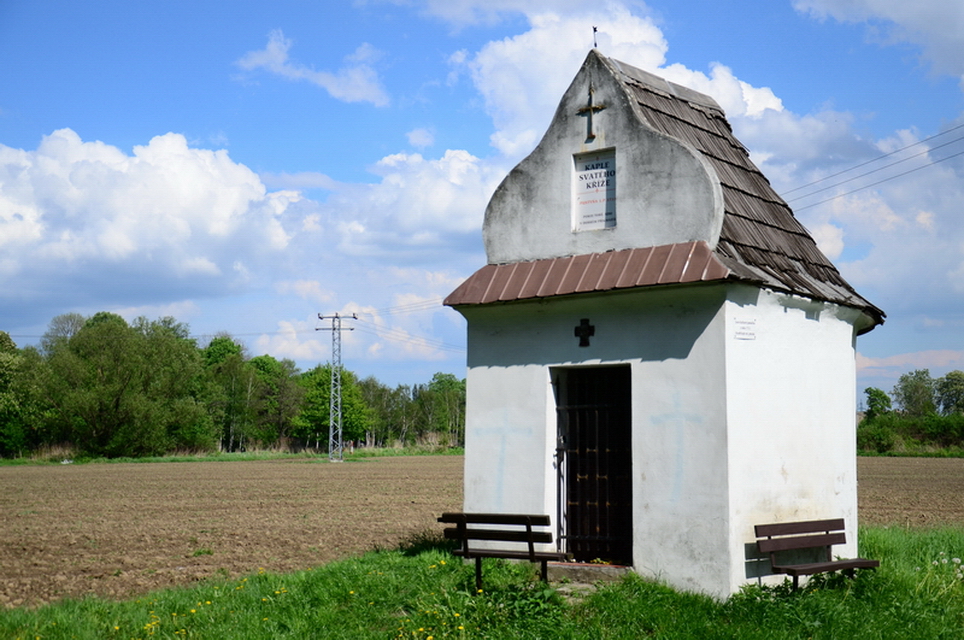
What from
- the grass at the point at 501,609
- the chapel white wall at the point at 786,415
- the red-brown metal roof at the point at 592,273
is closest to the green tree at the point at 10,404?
the grass at the point at 501,609

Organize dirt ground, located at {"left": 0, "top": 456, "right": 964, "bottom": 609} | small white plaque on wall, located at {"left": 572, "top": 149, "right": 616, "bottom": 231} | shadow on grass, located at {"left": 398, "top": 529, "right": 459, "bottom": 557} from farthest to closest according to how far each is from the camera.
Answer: dirt ground, located at {"left": 0, "top": 456, "right": 964, "bottom": 609}, shadow on grass, located at {"left": 398, "top": 529, "right": 459, "bottom": 557}, small white plaque on wall, located at {"left": 572, "top": 149, "right": 616, "bottom": 231}

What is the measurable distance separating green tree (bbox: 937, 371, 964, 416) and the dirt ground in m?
76.9

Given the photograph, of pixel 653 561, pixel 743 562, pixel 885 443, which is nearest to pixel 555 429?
pixel 653 561

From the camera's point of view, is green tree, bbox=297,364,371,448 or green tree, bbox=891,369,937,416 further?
green tree, bbox=891,369,937,416

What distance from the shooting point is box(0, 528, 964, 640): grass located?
23.3 feet

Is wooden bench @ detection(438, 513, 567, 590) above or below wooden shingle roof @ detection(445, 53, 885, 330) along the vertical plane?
below

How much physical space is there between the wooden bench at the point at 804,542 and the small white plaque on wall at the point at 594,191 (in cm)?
373

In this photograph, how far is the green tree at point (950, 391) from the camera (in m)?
105

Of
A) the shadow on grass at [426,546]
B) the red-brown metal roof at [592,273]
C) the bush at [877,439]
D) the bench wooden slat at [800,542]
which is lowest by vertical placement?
the bush at [877,439]

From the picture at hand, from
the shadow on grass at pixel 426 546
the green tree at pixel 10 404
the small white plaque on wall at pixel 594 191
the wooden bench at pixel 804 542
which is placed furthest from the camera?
the green tree at pixel 10 404

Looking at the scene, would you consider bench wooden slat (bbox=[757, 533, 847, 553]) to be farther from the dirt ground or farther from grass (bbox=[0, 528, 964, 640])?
the dirt ground

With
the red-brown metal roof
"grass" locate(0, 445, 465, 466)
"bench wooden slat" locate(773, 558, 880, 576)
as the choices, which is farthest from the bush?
the red-brown metal roof

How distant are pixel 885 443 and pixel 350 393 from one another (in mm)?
46446

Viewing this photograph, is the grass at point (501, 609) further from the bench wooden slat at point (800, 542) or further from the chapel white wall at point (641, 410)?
the chapel white wall at point (641, 410)
